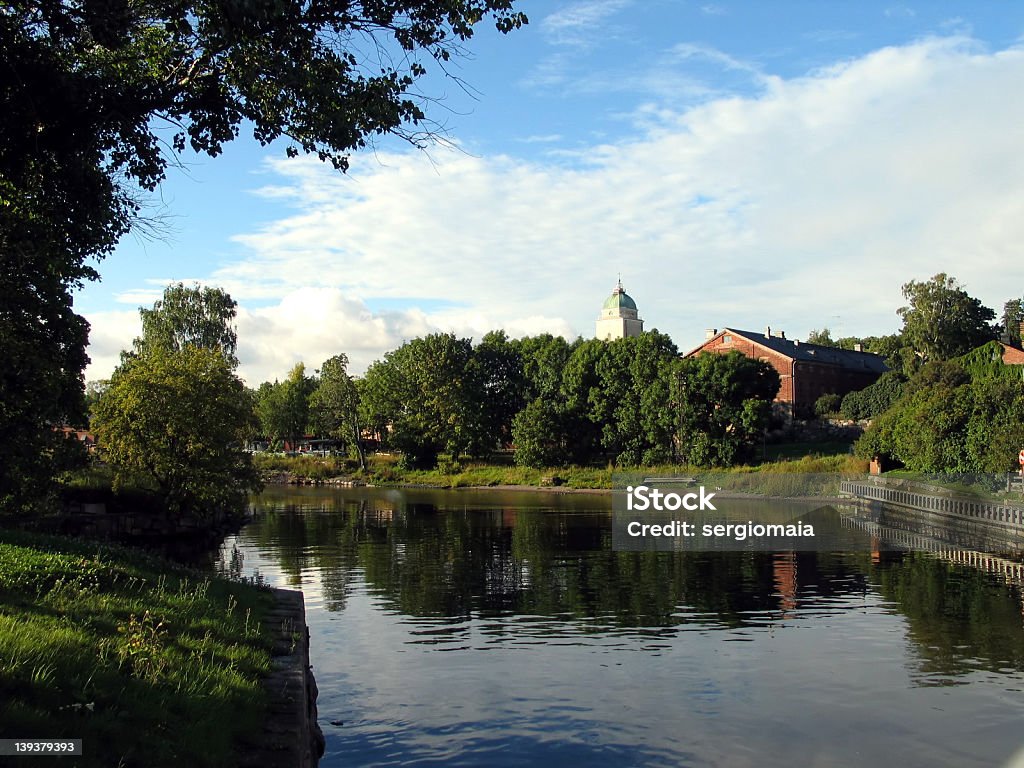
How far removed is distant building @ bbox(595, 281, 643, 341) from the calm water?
357ft

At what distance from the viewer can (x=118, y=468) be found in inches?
1609

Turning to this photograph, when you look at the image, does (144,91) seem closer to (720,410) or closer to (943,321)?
(720,410)

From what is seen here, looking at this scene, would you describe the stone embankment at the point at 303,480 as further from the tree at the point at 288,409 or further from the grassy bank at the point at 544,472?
the tree at the point at 288,409

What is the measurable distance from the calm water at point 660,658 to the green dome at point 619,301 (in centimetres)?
11153

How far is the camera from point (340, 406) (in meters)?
111

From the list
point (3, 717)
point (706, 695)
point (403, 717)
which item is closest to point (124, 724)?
point (3, 717)

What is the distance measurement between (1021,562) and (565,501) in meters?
39.6

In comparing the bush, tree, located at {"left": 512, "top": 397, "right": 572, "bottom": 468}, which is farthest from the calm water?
the bush

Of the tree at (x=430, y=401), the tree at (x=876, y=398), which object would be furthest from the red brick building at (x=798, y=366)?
the tree at (x=430, y=401)

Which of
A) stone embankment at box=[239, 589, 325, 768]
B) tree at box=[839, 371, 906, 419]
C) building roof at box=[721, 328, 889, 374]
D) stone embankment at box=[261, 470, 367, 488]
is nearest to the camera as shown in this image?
stone embankment at box=[239, 589, 325, 768]

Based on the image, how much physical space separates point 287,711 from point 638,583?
1909cm

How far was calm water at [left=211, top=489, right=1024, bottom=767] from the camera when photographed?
13.4 m

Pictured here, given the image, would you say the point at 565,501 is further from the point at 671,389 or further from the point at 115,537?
the point at 115,537

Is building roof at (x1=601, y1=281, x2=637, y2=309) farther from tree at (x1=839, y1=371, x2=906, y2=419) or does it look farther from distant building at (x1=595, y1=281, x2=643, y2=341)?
tree at (x1=839, y1=371, x2=906, y2=419)
